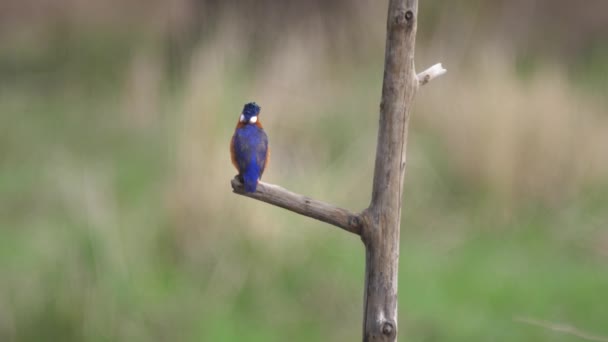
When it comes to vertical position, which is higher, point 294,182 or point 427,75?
point 427,75

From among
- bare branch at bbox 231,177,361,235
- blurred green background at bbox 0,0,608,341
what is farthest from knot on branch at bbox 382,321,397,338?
blurred green background at bbox 0,0,608,341

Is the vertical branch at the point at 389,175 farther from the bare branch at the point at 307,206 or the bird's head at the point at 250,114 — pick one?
the bird's head at the point at 250,114

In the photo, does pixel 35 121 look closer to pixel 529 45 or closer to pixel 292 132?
pixel 292 132

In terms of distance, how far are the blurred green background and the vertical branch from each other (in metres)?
1.38

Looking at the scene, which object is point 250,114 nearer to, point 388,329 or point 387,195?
point 387,195

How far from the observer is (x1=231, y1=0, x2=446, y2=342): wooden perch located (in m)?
1.87

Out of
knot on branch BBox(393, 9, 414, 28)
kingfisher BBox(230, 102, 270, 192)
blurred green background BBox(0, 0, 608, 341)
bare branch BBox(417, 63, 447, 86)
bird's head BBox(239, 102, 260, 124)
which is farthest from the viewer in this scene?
blurred green background BBox(0, 0, 608, 341)

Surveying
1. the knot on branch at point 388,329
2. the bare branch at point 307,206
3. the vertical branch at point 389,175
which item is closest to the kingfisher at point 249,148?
the bare branch at point 307,206

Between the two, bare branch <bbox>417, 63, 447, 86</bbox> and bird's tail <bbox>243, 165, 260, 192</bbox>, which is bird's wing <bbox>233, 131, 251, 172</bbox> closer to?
bird's tail <bbox>243, 165, 260, 192</bbox>

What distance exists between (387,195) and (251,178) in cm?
37

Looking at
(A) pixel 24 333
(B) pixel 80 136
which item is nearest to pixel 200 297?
(A) pixel 24 333

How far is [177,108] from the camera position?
5656 mm

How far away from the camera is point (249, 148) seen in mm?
2383

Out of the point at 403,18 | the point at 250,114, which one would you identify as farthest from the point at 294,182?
the point at 403,18
